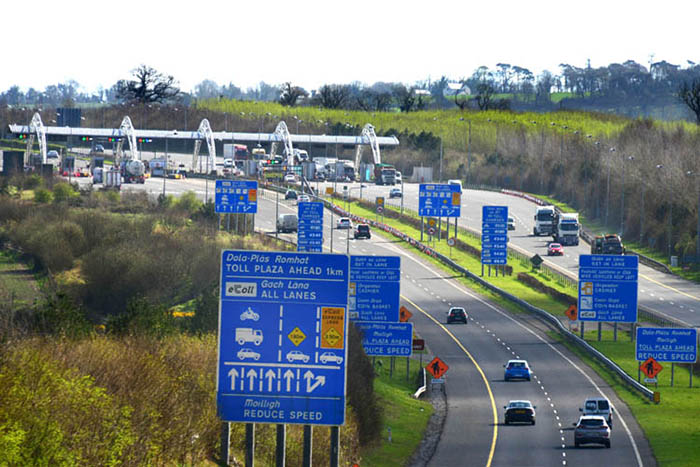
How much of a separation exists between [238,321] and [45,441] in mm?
3798

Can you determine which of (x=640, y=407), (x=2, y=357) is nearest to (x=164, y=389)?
(x=2, y=357)

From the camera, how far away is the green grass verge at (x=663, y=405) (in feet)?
153

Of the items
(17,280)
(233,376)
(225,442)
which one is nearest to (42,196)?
(17,280)

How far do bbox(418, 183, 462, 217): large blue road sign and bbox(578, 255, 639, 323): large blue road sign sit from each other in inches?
1587

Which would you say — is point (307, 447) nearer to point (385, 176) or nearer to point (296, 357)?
point (296, 357)

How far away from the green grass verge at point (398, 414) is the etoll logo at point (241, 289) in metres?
21.3

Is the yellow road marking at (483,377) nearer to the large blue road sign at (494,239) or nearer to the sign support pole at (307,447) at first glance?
the large blue road sign at (494,239)

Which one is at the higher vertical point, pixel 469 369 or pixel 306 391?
pixel 306 391

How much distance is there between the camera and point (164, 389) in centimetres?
2692

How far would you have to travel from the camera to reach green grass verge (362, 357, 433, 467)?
44469 mm

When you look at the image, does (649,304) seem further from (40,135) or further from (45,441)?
(40,135)

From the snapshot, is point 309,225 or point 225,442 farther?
point 309,225

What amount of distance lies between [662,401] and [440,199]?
5329 cm

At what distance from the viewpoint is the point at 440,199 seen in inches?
4343
